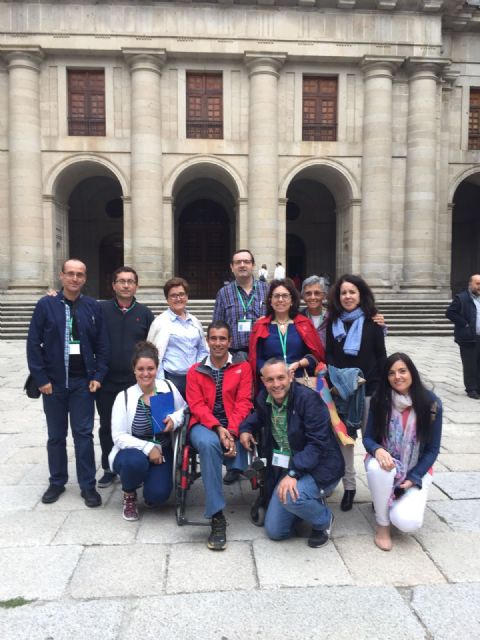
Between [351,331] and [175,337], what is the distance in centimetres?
169

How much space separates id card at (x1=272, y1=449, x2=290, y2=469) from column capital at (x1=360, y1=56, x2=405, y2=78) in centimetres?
1883

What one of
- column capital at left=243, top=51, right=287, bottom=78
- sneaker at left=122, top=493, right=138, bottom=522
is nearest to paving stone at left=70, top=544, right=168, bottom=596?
sneaker at left=122, top=493, right=138, bottom=522

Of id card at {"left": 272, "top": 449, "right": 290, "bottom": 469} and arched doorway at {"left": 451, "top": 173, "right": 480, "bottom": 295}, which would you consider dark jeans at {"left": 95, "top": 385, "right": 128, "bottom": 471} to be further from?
arched doorway at {"left": 451, "top": 173, "right": 480, "bottom": 295}

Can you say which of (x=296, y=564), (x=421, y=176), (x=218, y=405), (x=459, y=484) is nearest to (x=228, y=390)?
(x=218, y=405)

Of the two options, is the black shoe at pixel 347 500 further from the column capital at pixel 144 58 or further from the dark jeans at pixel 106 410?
the column capital at pixel 144 58

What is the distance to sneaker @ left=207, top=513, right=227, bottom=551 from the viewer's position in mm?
3537

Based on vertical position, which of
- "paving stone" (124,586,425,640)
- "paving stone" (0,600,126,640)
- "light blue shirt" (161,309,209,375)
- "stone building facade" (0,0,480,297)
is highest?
"stone building facade" (0,0,480,297)

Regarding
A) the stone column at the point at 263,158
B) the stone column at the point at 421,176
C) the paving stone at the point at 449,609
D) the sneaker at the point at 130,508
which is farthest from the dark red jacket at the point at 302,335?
the stone column at the point at 421,176

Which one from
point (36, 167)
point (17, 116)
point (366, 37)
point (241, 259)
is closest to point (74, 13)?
point (17, 116)

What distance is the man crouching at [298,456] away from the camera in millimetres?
3578

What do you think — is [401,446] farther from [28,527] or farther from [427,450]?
[28,527]

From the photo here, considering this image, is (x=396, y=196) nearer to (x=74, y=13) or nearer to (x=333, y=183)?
(x=333, y=183)

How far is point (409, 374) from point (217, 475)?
162 cm

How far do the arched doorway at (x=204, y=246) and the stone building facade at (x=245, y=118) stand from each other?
4.55 meters
